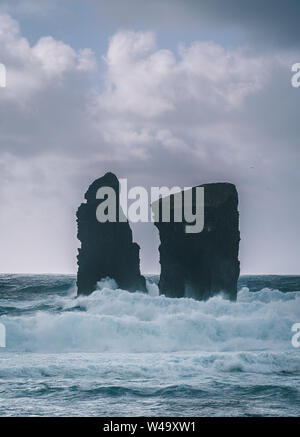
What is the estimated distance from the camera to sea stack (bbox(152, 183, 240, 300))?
43.0 m

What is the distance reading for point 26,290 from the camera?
6084 centimetres

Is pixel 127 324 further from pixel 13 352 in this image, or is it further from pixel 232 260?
pixel 232 260

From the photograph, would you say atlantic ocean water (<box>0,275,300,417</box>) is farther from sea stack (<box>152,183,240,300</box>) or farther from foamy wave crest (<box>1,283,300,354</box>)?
sea stack (<box>152,183,240,300</box>)

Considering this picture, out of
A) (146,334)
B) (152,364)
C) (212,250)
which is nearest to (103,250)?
(212,250)

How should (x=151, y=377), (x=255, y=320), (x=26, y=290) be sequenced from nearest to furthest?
(x=151, y=377) → (x=255, y=320) → (x=26, y=290)

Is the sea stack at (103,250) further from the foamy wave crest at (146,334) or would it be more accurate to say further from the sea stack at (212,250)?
the foamy wave crest at (146,334)

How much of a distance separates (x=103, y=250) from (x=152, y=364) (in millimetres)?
32312

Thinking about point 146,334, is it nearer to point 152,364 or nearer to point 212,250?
point 152,364

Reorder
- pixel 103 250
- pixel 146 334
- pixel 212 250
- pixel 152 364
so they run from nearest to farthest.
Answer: pixel 152 364 → pixel 146 334 → pixel 212 250 → pixel 103 250

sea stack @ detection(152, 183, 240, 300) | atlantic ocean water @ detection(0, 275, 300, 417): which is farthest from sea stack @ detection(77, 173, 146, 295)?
atlantic ocean water @ detection(0, 275, 300, 417)

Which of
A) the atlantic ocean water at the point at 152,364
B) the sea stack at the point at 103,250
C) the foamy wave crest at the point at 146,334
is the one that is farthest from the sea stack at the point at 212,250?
the foamy wave crest at the point at 146,334

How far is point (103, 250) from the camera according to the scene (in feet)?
173
